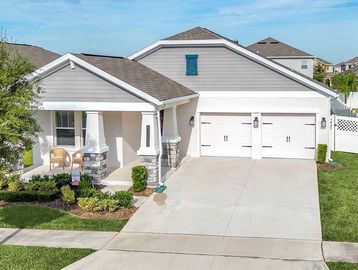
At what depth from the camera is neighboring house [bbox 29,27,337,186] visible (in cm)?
1595

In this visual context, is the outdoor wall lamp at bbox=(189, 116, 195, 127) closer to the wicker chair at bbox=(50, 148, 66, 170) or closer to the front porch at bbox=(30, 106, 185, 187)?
the front porch at bbox=(30, 106, 185, 187)

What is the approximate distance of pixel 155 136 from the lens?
1545 centimetres

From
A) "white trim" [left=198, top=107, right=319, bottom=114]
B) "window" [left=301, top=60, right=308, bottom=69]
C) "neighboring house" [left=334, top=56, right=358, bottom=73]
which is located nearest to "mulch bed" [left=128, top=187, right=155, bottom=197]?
"white trim" [left=198, top=107, right=319, bottom=114]

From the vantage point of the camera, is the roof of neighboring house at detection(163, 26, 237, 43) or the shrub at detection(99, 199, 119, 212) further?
the roof of neighboring house at detection(163, 26, 237, 43)

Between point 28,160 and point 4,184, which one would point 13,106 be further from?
point 28,160

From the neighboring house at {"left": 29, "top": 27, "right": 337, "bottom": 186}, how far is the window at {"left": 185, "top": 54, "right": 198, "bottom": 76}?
4cm

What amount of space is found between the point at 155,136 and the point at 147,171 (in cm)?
120

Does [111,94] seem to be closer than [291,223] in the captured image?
No

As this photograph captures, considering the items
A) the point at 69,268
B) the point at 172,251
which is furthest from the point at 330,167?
the point at 69,268

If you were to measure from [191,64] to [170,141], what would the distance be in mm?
4050

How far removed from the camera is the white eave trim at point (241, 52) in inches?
742

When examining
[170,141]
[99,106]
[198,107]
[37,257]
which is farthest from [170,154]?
[37,257]

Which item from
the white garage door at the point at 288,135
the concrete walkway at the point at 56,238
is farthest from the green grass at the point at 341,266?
the white garage door at the point at 288,135

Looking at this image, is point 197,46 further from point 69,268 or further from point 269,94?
point 69,268
